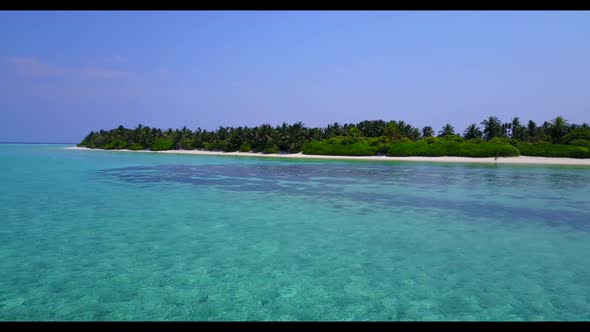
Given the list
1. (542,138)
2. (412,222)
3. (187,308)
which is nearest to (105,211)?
(187,308)

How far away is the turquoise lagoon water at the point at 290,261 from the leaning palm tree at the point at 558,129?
243 feet

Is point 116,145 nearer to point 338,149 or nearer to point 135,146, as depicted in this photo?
point 135,146

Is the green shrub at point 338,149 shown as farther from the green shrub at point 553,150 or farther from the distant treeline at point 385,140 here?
the green shrub at point 553,150

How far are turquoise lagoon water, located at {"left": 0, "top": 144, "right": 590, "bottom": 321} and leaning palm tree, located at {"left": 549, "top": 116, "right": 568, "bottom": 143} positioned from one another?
7408 cm

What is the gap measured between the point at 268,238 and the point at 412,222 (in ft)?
24.2

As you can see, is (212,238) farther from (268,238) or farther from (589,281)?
(589,281)

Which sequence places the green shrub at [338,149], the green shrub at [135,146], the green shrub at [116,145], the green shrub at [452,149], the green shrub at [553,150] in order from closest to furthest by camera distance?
the green shrub at [553,150]
the green shrub at [452,149]
the green shrub at [338,149]
the green shrub at [135,146]
the green shrub at [116,145]

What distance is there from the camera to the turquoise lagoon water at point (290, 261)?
26.1 ft

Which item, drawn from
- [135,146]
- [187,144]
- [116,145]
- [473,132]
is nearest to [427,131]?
[473,132]

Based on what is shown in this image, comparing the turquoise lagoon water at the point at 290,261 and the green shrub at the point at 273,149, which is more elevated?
the green shrub at the point at 273,149

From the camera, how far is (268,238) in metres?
14.1

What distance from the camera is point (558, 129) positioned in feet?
273

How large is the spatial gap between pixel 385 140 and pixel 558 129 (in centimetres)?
3769

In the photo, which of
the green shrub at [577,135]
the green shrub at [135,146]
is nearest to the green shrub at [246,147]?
the green shrub at [135,146]
